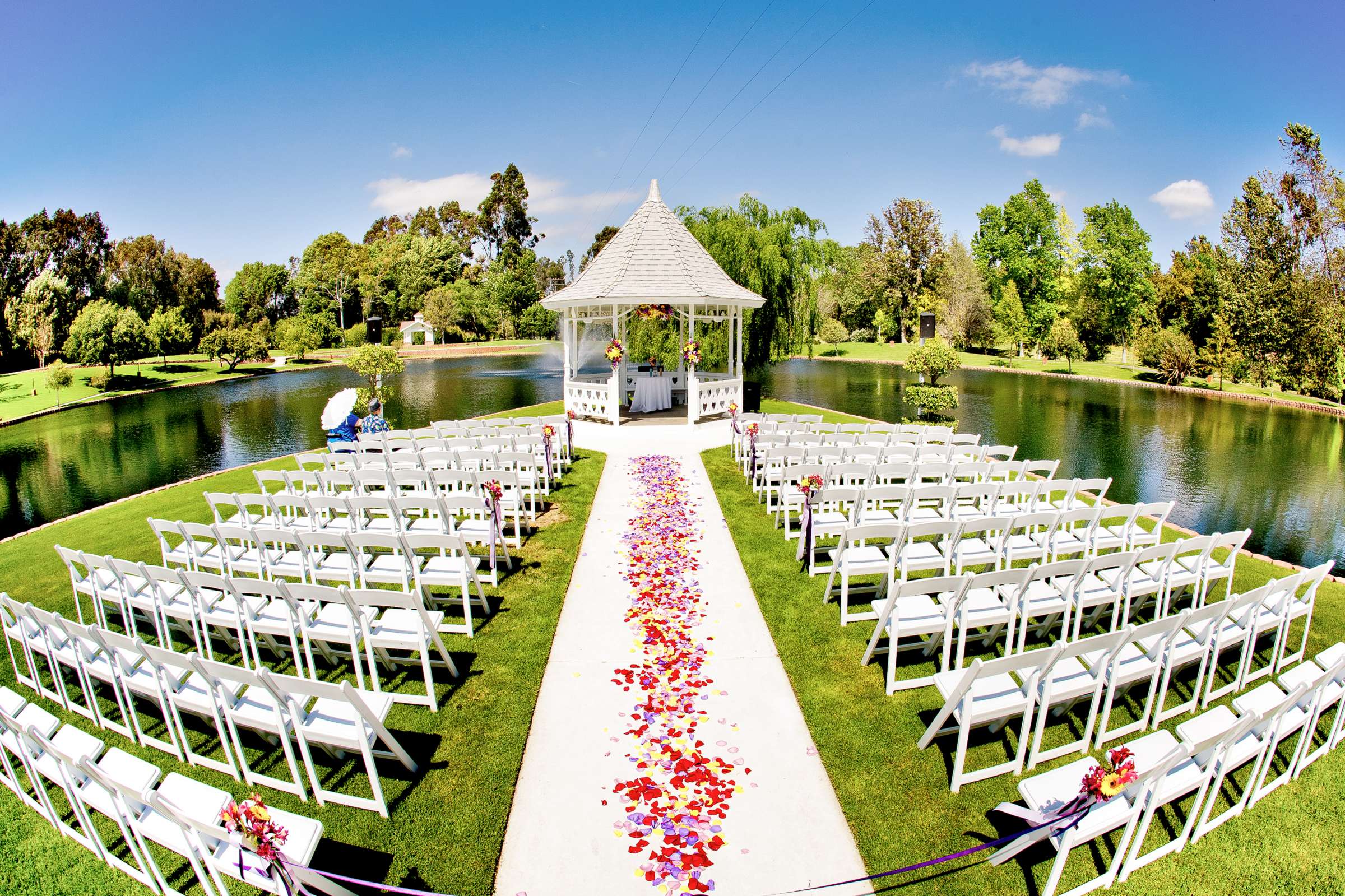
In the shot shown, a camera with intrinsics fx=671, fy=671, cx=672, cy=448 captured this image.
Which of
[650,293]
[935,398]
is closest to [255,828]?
[650,293]

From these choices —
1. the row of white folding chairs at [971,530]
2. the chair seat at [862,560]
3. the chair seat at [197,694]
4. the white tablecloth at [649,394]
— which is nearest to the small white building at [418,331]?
the white tablecloth at [649,394]

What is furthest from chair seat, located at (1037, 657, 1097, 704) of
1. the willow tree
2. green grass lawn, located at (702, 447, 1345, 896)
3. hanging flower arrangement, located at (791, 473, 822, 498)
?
the willow tree

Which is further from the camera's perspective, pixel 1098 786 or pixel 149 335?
pixel 149 335

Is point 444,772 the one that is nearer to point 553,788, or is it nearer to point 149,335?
point 553,788

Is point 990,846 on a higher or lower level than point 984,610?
lower

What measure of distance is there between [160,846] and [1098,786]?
196 inches

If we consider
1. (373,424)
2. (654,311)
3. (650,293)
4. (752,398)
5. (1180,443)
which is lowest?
(1180,443)

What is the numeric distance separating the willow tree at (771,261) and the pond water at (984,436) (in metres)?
4.04

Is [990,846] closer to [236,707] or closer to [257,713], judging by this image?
[257,713]

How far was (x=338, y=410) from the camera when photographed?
1363cm

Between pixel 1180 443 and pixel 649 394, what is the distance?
51.6ft

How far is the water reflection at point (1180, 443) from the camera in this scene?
12336 millimetres

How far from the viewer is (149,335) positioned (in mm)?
43125

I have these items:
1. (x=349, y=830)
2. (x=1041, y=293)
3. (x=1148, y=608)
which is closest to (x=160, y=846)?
(x=349, y=830)
